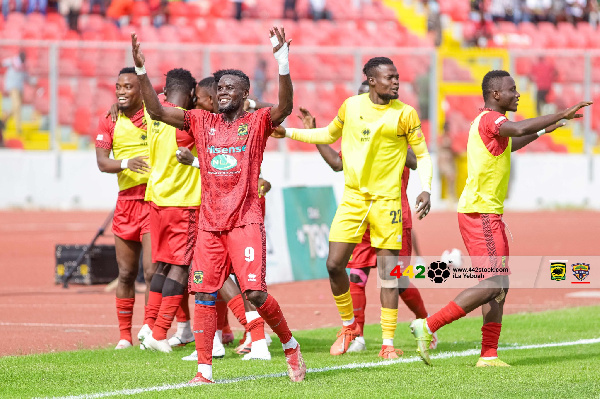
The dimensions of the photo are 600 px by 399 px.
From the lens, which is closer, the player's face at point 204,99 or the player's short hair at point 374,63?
the player's short hair at point 374,63

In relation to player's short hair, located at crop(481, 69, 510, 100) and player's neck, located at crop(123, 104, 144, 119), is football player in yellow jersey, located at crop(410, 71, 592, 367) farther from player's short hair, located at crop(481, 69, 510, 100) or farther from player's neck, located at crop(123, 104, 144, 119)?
player's neck, located at crop(123, 104, 144, 119)

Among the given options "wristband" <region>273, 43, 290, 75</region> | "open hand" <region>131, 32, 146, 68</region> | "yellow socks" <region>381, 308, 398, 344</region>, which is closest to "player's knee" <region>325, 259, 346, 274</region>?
"yellow socks" <region>381, 308, 398, 344</region>

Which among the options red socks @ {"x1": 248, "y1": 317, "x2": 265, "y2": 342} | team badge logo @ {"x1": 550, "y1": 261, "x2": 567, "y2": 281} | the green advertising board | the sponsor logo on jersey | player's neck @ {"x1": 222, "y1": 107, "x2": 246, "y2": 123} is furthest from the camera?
the green advertising board

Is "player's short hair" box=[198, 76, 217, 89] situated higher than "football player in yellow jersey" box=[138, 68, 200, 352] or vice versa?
"player's short hair" box=[198, 76, 217, 89]

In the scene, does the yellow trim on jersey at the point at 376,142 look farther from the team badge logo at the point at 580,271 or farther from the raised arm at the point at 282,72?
the team badge logo at the point at 580,271

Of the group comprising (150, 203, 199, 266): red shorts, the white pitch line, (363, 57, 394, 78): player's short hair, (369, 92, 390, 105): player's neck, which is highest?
(363, 57, 394, 78): player's short hair

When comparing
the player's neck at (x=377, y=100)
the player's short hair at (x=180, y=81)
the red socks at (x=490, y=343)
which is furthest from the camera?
the player's short hair at (x=180, y=81)

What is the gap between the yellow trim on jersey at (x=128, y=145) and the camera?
31.9ft

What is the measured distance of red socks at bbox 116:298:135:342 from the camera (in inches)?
374

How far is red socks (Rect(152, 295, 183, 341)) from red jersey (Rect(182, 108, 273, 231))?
178 centimetres

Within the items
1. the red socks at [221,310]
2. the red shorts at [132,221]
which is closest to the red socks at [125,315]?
the red shorts at [132,221]

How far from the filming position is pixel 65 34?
2844 centimetres

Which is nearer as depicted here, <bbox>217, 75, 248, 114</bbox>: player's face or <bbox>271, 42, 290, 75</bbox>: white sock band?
<bbox>271, 42, 290, 75</bbox>: white sock band

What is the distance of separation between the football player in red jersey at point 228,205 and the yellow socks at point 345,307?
165cm
